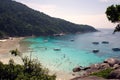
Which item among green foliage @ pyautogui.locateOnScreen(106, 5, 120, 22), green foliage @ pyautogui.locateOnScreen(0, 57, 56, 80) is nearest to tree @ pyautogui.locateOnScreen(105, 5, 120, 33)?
green foliage @ pyautogui.locateOnScreen(106, 5, 120, 22)

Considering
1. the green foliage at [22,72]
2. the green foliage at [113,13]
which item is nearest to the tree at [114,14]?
the green foliage at [113,13]

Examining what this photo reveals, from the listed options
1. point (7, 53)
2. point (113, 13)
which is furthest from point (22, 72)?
point (7, 53)

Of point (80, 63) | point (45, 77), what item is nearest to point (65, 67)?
point (80, 63)

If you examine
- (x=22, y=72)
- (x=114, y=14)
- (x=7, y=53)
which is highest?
(x=114, y=14)

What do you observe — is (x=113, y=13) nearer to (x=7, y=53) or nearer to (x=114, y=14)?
(x=114, y=14)

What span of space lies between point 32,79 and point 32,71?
30.4 feet

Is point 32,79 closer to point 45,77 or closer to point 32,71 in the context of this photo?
point 45,77

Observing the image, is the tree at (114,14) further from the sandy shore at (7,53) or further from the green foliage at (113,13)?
the sandy shore at (7,53)

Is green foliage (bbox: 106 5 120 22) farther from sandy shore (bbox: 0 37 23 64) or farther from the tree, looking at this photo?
sandy shore (bbox: 0 37 23 64)

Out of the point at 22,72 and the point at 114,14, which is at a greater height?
the point at 114,14

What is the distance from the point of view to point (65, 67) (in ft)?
298

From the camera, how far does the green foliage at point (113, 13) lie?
5059cm

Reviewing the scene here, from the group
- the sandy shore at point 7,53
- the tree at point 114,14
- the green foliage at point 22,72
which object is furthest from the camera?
the sandy shore at point 7,53

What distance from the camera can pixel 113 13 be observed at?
167ft
